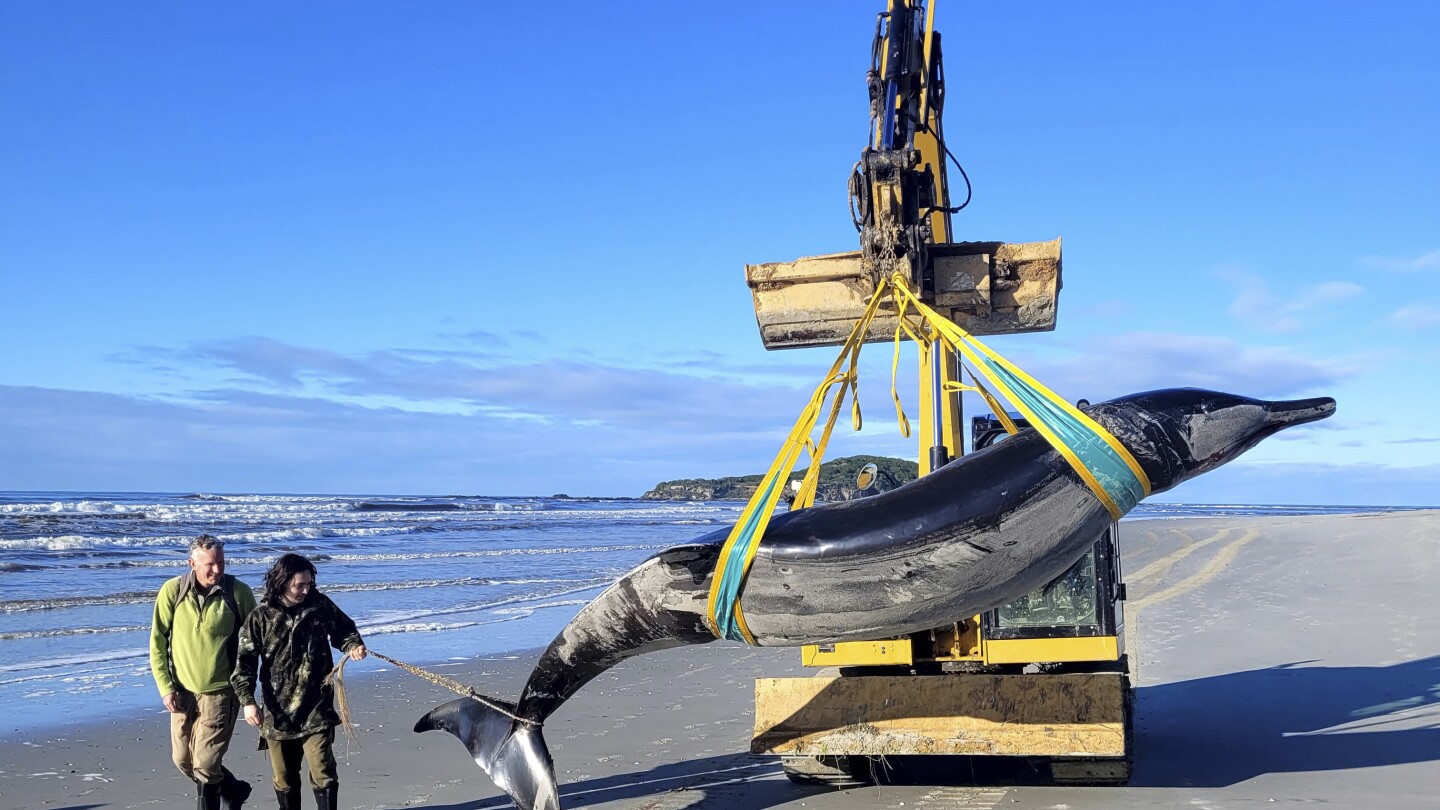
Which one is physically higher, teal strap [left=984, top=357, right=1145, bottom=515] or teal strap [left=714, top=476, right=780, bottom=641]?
teal strap [left=984, top=357, right=1145, bottom=515]

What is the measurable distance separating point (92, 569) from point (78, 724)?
16.6 m

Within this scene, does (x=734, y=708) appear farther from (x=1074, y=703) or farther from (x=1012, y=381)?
(x=1012, y=381)

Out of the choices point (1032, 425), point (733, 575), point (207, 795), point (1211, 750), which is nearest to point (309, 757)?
point (207, 795)

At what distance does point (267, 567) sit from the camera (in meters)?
26.5

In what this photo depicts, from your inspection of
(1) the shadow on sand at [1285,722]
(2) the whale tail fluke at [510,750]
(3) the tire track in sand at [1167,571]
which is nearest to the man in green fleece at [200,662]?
(2) the whale tail fluke at [510,750]

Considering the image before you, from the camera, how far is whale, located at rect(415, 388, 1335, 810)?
203 inches

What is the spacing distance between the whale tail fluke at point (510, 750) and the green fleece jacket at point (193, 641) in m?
1.12

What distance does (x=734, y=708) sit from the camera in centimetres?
1104

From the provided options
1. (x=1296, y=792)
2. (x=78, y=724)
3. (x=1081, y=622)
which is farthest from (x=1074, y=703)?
(x=78, y=724)

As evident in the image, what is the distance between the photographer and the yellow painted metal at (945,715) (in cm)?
712

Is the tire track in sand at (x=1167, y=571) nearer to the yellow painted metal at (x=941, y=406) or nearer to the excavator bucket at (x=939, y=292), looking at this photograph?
the yellow painted metal at (x=941, y=406)

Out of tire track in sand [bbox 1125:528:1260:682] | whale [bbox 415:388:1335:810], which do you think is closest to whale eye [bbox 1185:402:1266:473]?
whale [bbox 415:388:1335:810]

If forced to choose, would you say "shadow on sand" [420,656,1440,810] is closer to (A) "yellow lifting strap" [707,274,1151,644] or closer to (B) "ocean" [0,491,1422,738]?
(A) "yellow lifting strap" [707,274,1151,644]

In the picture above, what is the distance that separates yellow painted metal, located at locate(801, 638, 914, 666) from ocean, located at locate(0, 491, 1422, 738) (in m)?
6.31
